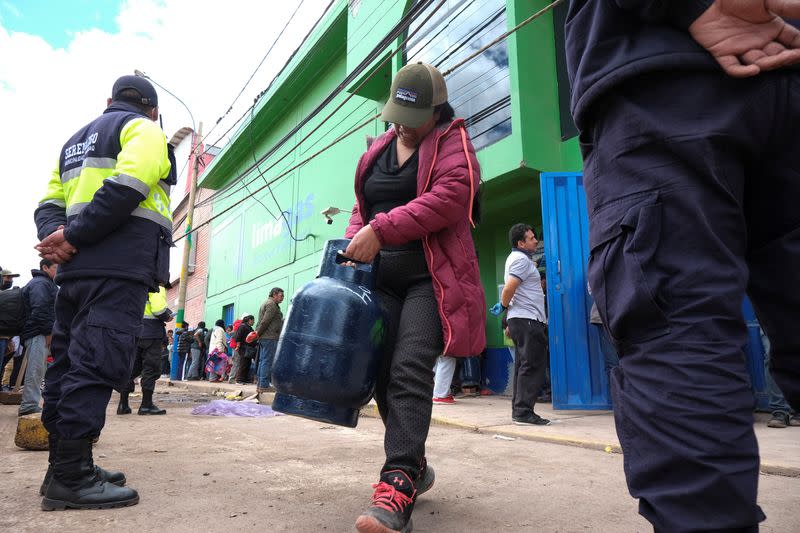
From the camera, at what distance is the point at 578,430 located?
3787 millimetres

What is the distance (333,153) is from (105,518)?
10.8 m

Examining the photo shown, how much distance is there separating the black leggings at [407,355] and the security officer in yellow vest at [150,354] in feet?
13.9

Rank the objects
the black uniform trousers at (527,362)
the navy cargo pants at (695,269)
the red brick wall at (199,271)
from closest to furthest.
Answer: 1. the navy cargo pants at (695,269)
2. the black uniform trousers at (527,362)
3. the red brick wall at (199,271)

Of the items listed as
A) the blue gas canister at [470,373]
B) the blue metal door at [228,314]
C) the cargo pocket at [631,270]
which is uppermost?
the blue metal door at [228,314]

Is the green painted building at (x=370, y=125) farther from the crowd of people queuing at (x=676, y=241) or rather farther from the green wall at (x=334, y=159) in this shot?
the crowd of people queuing at (x=676, y=241)

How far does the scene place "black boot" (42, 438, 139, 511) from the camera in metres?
1.92

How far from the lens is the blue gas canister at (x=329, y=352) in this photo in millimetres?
1661

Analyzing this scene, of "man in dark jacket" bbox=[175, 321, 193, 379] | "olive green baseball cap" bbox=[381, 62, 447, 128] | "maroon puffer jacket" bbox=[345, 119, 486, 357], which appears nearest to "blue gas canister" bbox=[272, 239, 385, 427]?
"maroon puffer jacket" bbox=[345, 119, 486, 357]

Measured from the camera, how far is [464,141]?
6.46 feet

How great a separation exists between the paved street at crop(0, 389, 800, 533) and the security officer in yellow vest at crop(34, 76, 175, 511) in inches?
7.8

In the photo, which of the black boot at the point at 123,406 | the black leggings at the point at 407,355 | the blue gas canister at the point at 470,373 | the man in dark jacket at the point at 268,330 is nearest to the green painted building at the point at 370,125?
the blue gas canister at the point at 470,373

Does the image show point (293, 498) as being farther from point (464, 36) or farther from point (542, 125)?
point (464, 36)

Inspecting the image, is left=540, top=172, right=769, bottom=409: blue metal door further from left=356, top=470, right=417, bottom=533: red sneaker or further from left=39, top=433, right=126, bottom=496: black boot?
left=39, top=433, right=126, bottom=496: black boot

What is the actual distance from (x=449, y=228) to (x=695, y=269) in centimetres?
106
